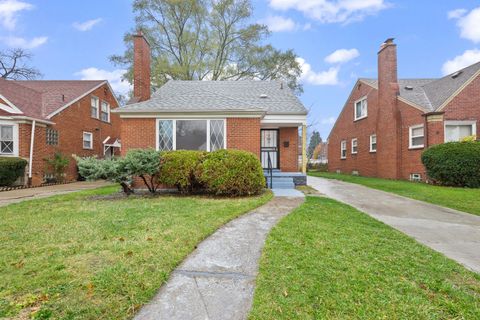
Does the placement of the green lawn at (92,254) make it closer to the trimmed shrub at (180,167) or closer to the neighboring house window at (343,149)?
the trimmed shrub at (180,167)

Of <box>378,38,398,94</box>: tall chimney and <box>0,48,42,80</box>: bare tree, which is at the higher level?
<box>0,48,42,80</box>: bare tree

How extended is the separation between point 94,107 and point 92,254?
711 inches

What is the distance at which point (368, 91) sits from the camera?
1777 cm

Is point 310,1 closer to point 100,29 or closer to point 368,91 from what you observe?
point 368,91

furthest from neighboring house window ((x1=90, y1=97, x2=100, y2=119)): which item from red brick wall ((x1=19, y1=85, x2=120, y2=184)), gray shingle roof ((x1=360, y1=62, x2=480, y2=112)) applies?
gray shingle roof ((x1=360, y1=62, x2=480, y2=112))

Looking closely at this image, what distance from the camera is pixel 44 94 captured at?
55.4 ft

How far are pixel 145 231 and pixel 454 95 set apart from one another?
16084 millimetres

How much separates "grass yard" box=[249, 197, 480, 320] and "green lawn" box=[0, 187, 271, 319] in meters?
1.21

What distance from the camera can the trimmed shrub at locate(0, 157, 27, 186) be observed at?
11.6 meters

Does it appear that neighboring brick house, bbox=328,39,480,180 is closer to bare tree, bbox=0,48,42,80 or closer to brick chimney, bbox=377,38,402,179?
brick chimney, bbox=377,38,402,179

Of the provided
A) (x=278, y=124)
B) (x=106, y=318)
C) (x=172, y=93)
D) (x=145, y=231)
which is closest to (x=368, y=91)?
(x=278, y=124)

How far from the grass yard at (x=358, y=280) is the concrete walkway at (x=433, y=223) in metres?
0.41

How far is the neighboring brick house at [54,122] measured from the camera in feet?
42.7

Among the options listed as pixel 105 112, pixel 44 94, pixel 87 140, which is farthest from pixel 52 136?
pixel 105 112
